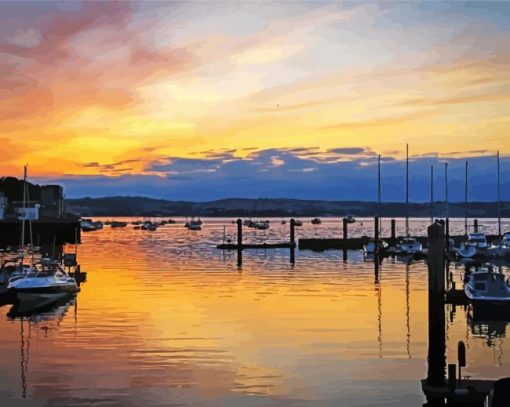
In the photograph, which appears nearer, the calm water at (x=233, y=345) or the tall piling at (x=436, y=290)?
the tall piling at (x=436, y=290)

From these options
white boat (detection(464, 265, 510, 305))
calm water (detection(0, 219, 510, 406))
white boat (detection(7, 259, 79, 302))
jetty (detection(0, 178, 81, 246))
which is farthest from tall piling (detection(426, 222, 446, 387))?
jetty (detection(0, 178, 81, 246))

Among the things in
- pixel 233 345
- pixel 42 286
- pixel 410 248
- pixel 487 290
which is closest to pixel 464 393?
pixel 233 345

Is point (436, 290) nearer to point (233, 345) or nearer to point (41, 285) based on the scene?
point (233, 345)

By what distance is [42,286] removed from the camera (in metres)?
47.6

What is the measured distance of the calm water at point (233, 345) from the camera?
995 inches

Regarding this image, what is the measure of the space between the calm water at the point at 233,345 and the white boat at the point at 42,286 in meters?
1.09

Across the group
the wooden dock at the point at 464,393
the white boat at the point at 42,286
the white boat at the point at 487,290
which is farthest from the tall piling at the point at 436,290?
the white boat at the point at 42,286

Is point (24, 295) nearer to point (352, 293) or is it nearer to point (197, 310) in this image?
point (197, 310)

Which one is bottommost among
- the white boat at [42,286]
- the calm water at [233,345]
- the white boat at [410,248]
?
the calm water at [233,345]

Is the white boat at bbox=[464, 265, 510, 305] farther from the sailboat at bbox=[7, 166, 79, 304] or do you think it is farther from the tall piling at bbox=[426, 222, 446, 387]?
the sailboat at bbox=[7, 166, 79, 304]

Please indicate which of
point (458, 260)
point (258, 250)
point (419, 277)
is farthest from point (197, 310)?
point (258, 250)

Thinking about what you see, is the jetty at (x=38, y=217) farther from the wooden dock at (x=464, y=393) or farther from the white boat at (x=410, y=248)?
the wooden dock at (x=464, y=393)

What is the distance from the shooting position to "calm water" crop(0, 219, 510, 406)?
2528 centimetres

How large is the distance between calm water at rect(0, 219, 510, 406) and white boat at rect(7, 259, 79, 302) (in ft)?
3.58
